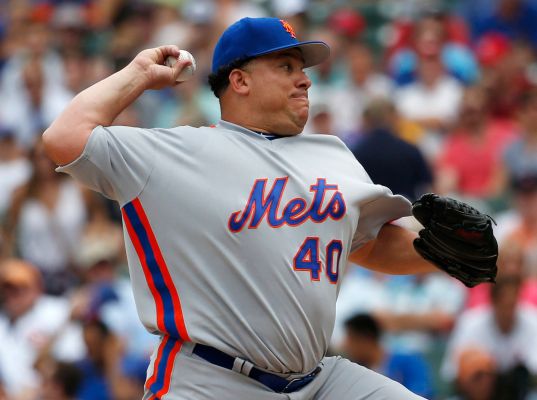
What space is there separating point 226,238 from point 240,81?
64cm

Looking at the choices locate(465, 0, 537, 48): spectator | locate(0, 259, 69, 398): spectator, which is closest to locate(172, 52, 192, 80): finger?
locate(0, 259, 69, 398): spectator

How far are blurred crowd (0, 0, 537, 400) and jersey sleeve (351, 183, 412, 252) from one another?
0.21 meters

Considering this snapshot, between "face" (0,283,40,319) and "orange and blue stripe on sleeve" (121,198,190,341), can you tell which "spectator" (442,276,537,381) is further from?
"orange and blue stripe on sleeve" (121,198,190,341)

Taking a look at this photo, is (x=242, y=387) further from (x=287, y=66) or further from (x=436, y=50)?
(x=436, y=50)

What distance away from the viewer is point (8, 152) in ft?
34.5

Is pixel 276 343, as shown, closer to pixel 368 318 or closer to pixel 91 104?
pixel 91 104

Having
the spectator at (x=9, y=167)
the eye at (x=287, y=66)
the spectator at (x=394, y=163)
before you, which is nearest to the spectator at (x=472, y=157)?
the spectator at (x=394, y=163)

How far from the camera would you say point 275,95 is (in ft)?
13.7

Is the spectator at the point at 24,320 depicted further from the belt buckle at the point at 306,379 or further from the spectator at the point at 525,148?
the belt buckle at the point at 306,379

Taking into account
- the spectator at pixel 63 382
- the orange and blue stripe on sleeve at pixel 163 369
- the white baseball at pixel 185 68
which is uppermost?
the white baseball at pixel 185 68

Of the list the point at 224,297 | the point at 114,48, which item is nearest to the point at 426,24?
the point at 114,48

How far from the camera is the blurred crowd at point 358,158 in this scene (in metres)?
7.15

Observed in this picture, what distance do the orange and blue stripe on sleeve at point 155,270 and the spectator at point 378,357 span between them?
3010 mm

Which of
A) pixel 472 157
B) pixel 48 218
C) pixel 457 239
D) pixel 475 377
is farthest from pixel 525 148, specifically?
pixel 457 239
